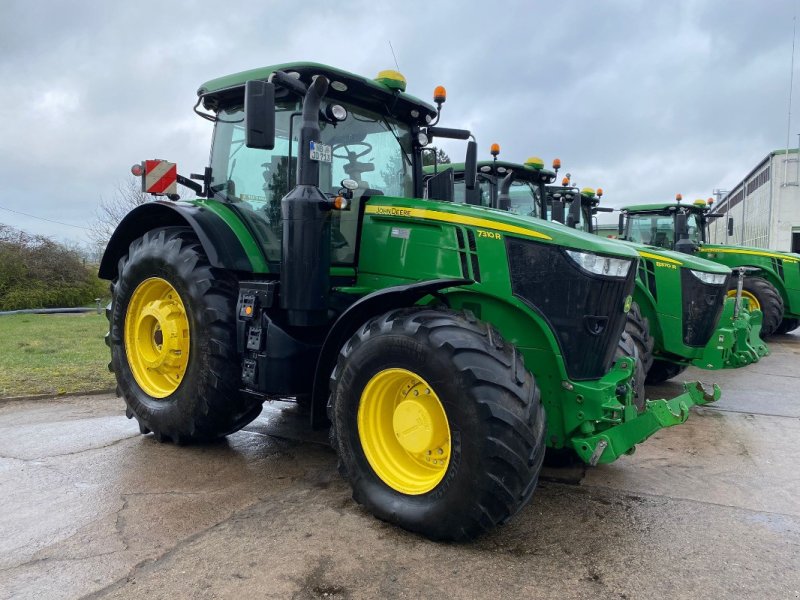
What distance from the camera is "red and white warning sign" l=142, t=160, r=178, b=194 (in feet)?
18.1

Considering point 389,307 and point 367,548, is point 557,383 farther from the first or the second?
point 367,548

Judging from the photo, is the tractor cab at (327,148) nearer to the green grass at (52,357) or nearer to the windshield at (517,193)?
the green grass at (52,357)

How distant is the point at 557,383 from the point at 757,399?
4505 millimetres

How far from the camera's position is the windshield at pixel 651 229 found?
1131 centimetres

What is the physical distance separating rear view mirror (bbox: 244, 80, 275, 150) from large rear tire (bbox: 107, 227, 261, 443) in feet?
3.58

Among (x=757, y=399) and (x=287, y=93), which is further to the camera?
(x=757, y=399)

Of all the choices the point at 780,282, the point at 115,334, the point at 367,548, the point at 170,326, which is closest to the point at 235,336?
the point at 170,326

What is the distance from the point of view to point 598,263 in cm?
337

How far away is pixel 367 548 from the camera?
3.00 m

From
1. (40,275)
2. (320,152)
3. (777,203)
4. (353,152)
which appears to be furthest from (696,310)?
(777,203)

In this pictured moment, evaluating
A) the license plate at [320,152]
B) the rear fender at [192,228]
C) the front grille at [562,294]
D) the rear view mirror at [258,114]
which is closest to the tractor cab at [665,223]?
the front grille at [562,294]

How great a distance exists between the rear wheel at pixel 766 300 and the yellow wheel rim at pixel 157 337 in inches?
370

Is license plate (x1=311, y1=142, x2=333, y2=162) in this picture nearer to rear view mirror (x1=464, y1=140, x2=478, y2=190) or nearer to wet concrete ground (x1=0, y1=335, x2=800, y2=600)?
rear view mirror (x1=464, y1=140, x2=478, y2=190)

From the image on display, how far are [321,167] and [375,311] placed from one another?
1081mm
